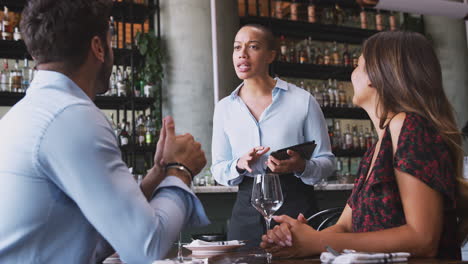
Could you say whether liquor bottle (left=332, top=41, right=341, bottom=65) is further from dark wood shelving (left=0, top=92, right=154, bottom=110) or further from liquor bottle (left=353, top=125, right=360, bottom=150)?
dark wood shelving (left=0, top=92, right=154, bottom=110)

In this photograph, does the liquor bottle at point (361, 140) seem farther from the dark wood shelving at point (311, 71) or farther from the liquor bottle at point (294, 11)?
the liquor bottle at point (294, 11)

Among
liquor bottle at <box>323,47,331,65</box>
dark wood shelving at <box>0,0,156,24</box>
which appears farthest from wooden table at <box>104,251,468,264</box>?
liquor bottle at <box>323,47,331,65</box>

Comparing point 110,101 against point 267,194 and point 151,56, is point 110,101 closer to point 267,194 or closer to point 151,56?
point 151,56

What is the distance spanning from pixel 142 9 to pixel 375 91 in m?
5.02

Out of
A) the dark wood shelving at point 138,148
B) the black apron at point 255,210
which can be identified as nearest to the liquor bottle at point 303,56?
the dark wood shelving at point 138,148

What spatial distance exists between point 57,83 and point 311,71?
5649 millimetres

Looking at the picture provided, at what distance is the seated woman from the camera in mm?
1229

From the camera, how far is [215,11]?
510 cm

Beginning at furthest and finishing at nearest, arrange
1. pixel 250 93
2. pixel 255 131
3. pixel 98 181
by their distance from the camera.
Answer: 1. pixel 250 93
2. pixel 255 131
3. pixel 98 181

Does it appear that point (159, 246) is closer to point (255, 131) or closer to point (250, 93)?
point (255, 131)

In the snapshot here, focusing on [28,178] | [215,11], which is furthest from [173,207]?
[215,11]

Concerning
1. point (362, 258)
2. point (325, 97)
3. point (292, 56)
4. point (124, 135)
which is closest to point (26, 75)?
point (124, 135)

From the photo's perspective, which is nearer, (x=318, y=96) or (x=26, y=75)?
(x=26, y=75)

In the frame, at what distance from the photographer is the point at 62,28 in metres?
1.06
